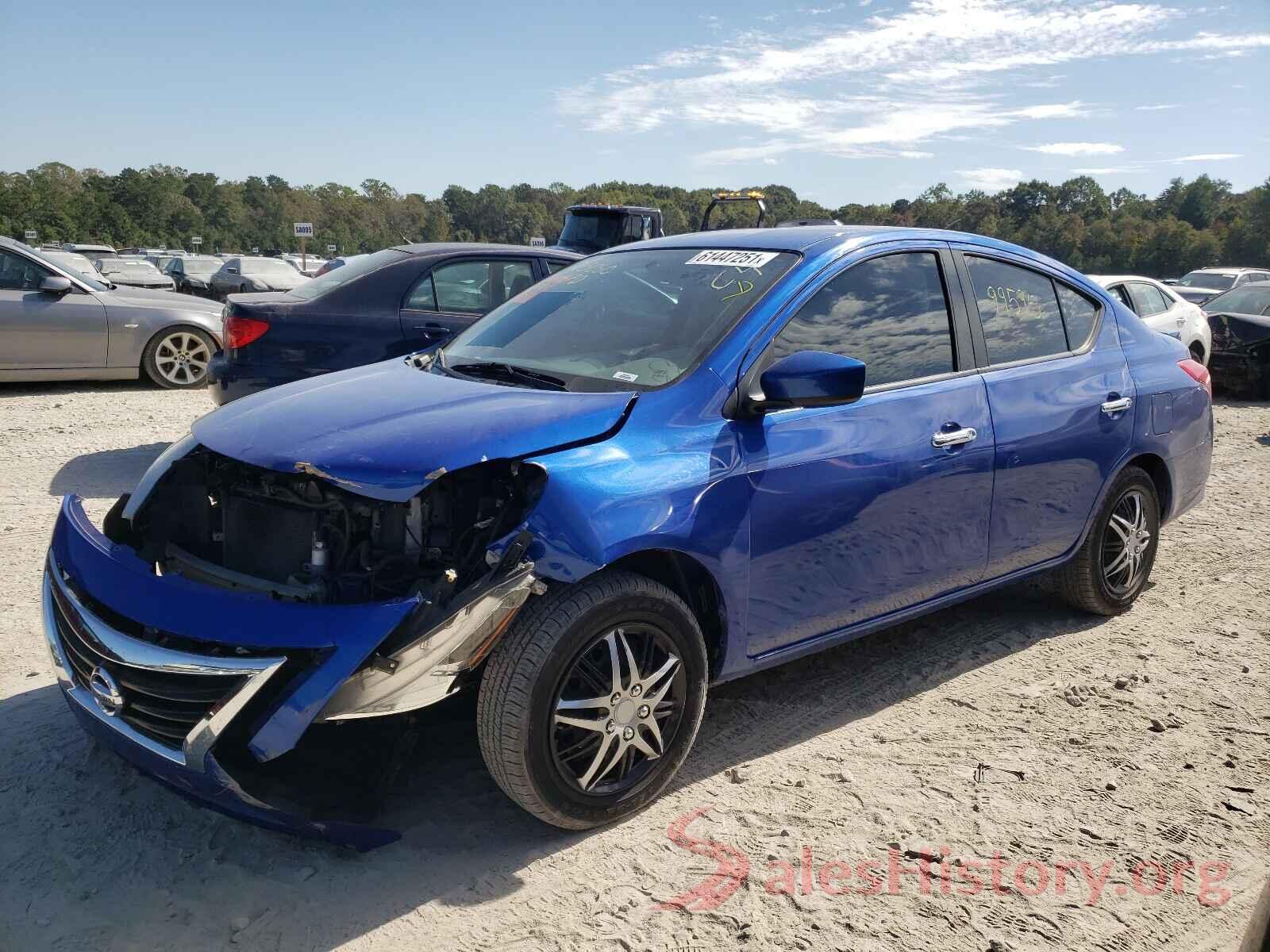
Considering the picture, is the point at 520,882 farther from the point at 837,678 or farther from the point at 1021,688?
the point at 1021,688

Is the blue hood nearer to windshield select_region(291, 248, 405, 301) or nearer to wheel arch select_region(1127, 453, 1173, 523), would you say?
wheel arch select_region(1127, 453, 1173, 523)

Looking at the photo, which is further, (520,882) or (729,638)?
(729,638)

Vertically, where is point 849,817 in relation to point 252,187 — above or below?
below

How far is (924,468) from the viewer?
3.70m

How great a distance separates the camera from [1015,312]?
4352 mm

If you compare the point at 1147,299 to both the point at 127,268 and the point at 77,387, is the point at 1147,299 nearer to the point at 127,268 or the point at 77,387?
the point at 77,387

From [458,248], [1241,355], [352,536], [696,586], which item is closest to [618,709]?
[696,586]

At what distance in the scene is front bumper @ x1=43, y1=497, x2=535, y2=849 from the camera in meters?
2.53

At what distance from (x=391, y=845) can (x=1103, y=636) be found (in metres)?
3.44

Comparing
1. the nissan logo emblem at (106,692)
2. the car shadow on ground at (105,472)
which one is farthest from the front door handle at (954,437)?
the car shadow on ground at (105,472)

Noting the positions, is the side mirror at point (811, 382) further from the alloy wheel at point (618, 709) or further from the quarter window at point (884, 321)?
the alloy wheel at point (618, 709)

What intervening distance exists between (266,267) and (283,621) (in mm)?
28991

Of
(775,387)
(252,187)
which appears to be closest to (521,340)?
(775,387)

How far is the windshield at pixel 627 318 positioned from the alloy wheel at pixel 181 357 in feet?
24.2
